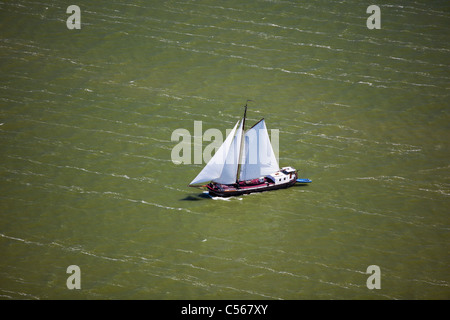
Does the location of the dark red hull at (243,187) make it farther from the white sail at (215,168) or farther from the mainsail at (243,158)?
the white sail at (215,168)

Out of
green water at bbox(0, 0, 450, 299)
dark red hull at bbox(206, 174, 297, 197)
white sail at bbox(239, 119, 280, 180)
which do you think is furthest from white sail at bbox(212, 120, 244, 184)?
green water at bbox(0, 0, 450, 299)

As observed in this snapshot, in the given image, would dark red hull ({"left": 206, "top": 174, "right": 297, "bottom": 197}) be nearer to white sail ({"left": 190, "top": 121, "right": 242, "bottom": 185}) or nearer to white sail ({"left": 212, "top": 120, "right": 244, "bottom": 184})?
white sail ({"left": 212, "top": 120, "right": 244, "bottom": 184})

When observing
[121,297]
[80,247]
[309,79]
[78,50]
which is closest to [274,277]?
[121,297]

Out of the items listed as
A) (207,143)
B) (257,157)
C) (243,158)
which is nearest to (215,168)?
(243,158)

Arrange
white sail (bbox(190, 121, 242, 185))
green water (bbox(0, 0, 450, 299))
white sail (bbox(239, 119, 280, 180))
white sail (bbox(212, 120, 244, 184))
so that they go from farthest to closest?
1. white sail (bbox(239, 119, 280, 180))
2. white sail (bbox(212, 120, 244, 184))
3. white sail (bbox(190, 121, 242, 185))
4. green water (bbox(0, 0, 450, 299))

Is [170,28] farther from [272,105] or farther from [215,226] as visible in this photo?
[215,226]

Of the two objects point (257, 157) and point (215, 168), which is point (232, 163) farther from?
point (257, 157)
